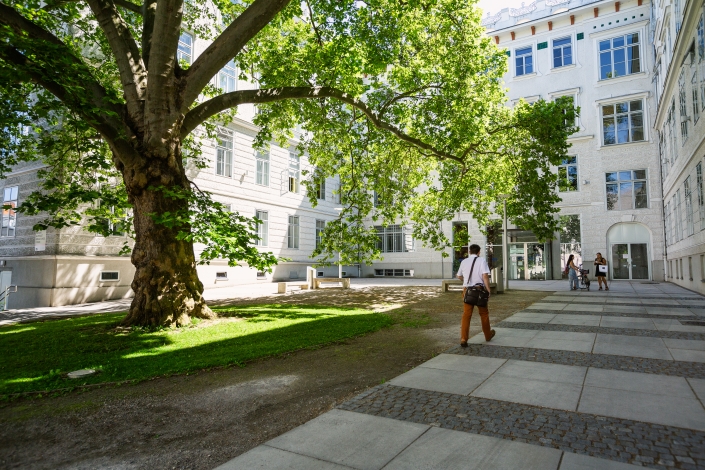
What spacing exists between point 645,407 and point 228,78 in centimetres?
2464

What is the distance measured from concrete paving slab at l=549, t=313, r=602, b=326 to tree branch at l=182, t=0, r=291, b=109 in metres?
9.46

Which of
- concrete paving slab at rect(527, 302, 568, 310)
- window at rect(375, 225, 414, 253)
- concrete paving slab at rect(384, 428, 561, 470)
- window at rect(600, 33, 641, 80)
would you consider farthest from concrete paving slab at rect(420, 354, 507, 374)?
window at rect(600, 33, 641, 80)

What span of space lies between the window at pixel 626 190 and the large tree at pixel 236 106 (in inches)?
513

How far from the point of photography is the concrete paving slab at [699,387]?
15.1 feet

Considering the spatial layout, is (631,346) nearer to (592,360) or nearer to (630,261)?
(592,360)

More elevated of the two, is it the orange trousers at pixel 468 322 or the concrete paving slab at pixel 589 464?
the orange trousers at pixel 468 322

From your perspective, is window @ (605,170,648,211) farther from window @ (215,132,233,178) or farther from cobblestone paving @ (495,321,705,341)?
window @ (215,132,233,178)

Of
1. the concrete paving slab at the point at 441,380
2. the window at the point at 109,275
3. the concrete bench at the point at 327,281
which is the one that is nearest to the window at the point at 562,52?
the concrete bench at the point at 327,281

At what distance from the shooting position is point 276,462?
3191 millimetres

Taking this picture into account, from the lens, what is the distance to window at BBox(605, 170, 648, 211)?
1098 inches

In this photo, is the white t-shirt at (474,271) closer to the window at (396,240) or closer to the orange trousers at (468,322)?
the orange trousers at (468,322)

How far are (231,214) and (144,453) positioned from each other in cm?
650

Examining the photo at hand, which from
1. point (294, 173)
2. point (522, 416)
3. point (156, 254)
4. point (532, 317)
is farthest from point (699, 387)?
point (294, 173)

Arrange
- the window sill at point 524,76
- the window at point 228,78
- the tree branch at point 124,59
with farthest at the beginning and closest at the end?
the window sill at point 524,76 < the window at point 228,78 < the tree branch at point 124,59
